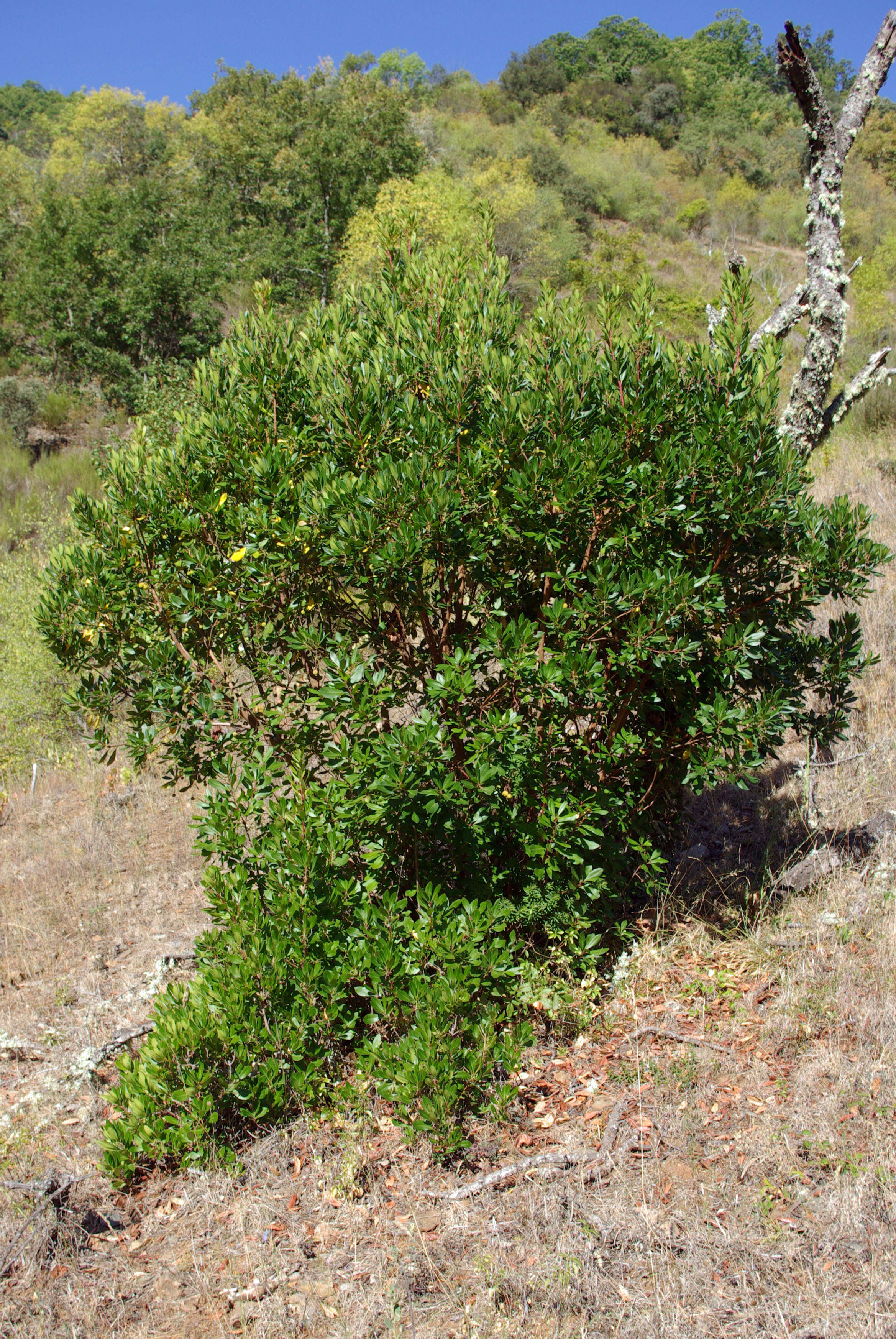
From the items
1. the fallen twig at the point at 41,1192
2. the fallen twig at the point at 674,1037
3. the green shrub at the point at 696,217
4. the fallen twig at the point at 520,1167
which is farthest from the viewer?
the green shrub at the point at 696,217

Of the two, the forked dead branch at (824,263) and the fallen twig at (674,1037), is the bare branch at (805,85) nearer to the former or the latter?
the forked dead branch at (824,263)

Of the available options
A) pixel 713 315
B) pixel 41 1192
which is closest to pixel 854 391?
pixel 713 315

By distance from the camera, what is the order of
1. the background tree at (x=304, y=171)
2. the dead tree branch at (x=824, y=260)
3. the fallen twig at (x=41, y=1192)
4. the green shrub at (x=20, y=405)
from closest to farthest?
1. the fallen twig at (x=41, y=1192)
2. the dead tree branch at (x=824, y=260)
3. the green shrub at (x=20, y=405)
4. the background tree at (x=304, y=171)

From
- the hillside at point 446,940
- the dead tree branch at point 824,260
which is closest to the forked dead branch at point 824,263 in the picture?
the dead tree branch at point 824,260

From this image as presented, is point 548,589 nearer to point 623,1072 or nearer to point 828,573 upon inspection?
point 828,573

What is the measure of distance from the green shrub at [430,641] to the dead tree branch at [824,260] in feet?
4.71

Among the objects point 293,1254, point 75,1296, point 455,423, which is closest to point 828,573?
point 455,423

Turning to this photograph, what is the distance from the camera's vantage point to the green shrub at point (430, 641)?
3260mm

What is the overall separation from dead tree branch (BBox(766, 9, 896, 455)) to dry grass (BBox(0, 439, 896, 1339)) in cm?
235

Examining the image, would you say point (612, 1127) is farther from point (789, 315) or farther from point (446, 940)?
point (789, 315)

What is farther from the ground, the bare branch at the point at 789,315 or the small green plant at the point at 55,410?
the small green plant at the point at 55,410

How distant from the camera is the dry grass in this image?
245 cm

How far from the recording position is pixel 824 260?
16.4 feet

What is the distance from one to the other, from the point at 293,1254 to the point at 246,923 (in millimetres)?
1119
